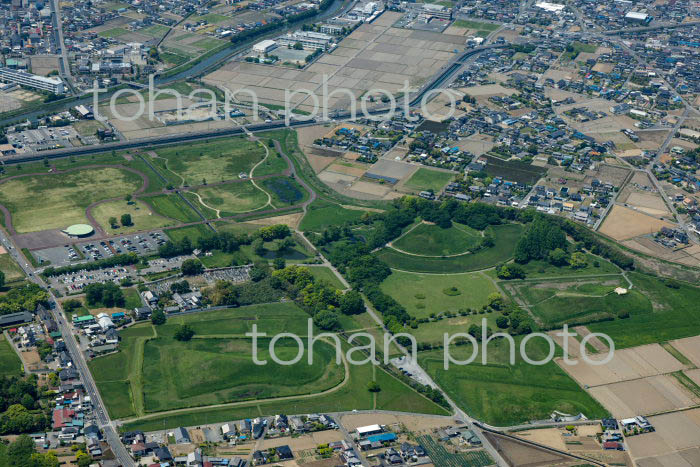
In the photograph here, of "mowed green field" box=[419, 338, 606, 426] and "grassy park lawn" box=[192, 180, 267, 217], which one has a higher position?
"mowed green field" box=[419, 338, 606, 426]

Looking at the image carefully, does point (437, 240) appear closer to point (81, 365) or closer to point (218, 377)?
point (218, 377)

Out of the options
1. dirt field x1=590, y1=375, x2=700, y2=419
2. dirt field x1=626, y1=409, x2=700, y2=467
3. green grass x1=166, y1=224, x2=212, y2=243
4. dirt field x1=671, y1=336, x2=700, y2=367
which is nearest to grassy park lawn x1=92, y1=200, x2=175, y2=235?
green grass x1=166, y1=224, x2=212, y2=243

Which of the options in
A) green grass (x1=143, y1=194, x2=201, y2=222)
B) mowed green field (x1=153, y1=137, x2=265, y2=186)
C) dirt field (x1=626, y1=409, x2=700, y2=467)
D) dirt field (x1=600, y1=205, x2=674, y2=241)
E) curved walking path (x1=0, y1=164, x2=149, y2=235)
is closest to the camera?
dirt field (x1=626, y1=409, x2=700, y2=467)

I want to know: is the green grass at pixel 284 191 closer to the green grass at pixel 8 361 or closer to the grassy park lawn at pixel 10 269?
the grassy park lawn at pixel 10 269

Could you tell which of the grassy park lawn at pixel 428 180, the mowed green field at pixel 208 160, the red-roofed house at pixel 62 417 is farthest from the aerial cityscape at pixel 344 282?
the grassy park lawn at pixel 428 180

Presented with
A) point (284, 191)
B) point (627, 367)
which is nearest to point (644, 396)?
point (627, 367)

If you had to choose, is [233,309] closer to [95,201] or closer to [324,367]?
[324,367]

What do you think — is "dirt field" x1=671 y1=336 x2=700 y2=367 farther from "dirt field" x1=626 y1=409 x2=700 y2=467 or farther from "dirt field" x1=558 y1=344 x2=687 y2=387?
"dirt field" x1=626 y1=409 x2=700 y2=467
